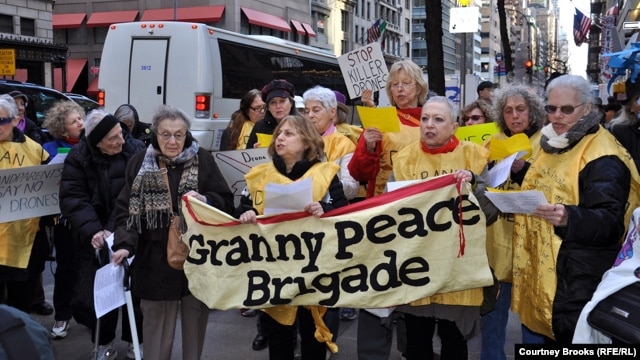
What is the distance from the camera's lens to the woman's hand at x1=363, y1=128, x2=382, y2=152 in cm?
452

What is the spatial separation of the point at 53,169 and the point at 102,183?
68 cm

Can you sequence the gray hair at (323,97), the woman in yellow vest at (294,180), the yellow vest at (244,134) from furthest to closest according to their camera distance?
the yellow vest at (244,134) < the gray hair at (323,97) < the woman in yellow vest at (294,180)

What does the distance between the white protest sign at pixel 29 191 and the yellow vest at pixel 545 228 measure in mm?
3471

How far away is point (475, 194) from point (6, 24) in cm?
2954

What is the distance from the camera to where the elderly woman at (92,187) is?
4.62 meters

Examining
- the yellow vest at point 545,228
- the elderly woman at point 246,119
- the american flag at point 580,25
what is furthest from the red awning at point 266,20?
the yellow vest at point 545,228

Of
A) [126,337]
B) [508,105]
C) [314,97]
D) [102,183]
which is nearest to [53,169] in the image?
[102,183]

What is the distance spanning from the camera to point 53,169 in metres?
5.20

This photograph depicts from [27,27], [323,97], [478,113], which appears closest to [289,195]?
[323,97]

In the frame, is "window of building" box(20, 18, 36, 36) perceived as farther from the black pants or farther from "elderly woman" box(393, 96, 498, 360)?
the black pants

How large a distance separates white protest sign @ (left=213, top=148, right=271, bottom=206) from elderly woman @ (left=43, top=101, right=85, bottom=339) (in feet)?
4.15

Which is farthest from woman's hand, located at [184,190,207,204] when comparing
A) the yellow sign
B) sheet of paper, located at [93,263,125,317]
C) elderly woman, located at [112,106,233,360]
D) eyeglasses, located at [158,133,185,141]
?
the yellow sign

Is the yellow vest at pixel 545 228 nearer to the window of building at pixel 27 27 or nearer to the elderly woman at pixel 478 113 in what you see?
the elderly woman at pixel 478 113

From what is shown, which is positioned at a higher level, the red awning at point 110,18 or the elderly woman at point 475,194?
the red awning at point 110,18
